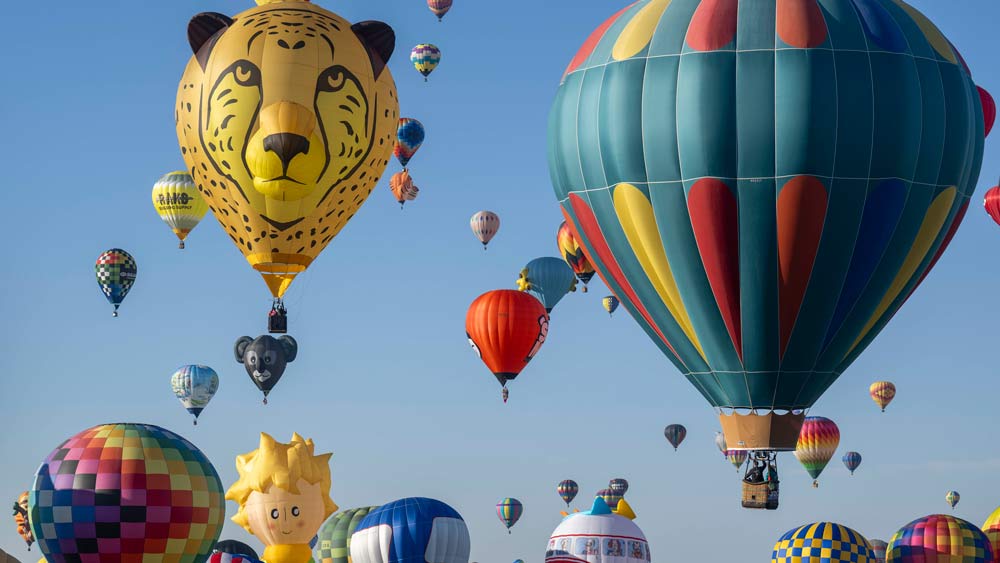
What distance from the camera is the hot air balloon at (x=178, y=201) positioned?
45094 mm

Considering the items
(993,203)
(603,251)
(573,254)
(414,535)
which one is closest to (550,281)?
(573,254)

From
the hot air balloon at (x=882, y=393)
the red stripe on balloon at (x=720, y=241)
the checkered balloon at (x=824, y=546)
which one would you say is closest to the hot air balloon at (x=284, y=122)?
the red stripe on balloon at (x=720, y=241)

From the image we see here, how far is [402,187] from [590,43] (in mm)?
19298

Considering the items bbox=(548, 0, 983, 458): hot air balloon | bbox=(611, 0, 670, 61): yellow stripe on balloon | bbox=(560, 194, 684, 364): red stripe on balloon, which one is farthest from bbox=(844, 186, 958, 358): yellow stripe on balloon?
bbox=(611, 0, 670, 61): yellow stripe on balloon

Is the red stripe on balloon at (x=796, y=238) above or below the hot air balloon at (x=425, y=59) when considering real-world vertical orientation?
below

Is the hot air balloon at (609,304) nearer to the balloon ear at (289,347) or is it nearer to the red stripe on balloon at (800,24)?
the balloon ear at (289,347)

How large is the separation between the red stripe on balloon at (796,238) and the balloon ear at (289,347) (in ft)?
55.1

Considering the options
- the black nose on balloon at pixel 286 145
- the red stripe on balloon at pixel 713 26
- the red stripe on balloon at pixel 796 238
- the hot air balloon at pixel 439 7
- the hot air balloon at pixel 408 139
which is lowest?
the red stripe on balloon at pixel 796 238

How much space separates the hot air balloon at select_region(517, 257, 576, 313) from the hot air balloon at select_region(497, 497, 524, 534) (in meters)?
6.19

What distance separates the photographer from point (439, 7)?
165 feet

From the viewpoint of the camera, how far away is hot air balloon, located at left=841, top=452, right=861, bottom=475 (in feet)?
190

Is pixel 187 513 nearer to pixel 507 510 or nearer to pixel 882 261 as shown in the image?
pixel 882 261

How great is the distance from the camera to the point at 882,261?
28.1 metres

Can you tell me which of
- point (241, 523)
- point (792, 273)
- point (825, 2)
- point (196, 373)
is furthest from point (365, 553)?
point (196, 373)
